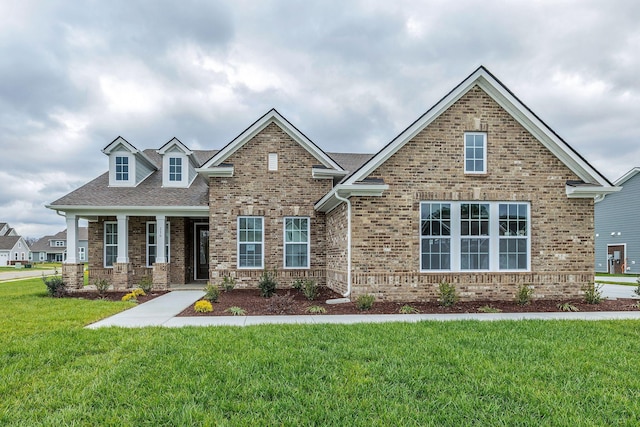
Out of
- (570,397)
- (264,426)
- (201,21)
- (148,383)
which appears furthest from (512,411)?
(201,21)

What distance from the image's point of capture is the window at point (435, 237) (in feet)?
35.6

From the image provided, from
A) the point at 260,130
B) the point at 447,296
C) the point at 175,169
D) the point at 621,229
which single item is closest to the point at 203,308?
the point at 447,296

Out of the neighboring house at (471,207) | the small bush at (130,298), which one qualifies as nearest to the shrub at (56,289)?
the small bush at (130,298)

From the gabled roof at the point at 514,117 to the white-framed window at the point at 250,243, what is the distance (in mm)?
4910

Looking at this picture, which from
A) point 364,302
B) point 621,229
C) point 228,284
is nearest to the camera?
point 364,302

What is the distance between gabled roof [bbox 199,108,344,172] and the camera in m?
13.9

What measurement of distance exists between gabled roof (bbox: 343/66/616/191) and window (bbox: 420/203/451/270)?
1.91m

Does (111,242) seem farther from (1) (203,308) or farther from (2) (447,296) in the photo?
(2) (447,296)

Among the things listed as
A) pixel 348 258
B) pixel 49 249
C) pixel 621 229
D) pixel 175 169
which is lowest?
pixel 49 249

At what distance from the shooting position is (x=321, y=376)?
468 cm

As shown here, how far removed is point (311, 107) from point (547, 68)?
11.6m

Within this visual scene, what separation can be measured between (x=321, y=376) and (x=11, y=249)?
84.7 m

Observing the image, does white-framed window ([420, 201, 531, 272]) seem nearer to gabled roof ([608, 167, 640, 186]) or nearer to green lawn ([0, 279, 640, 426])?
green lawn ([0, 279, 640, 426])

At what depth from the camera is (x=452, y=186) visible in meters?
10.9
